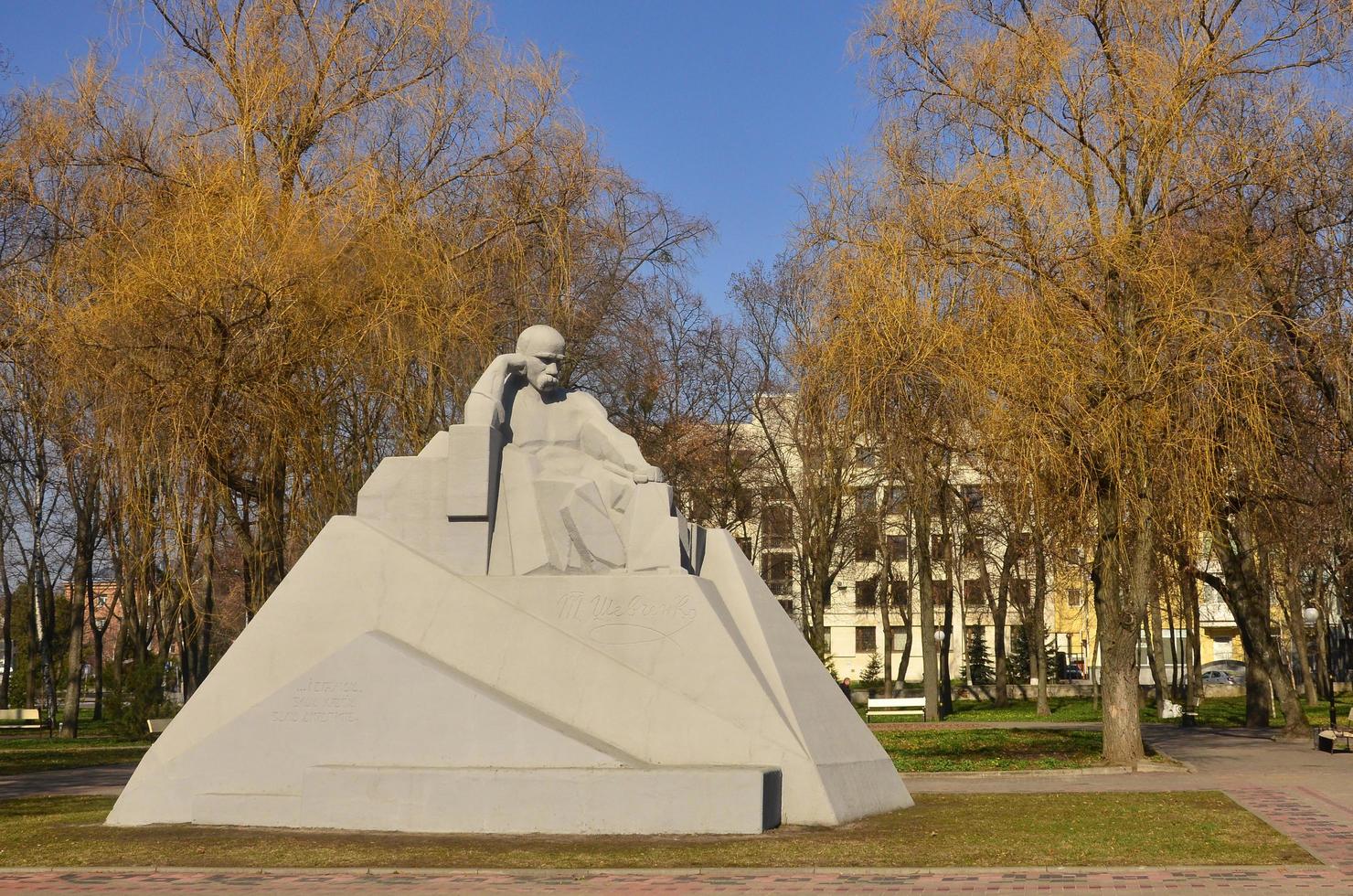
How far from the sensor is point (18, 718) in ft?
115

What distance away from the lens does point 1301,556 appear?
30.7 metres

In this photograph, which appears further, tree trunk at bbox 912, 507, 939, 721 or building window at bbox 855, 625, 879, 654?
building window at bbox 855, 625, 879, 654

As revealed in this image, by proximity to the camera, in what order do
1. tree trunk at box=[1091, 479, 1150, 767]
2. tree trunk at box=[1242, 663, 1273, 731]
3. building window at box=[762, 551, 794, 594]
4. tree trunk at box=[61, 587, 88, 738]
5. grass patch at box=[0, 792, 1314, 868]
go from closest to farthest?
grass patch at box=[0, 792, 1314, 868], tree trunk at box=[1091, 479, 1150, 767], tree trunk at box=[1242, 663, 1273, 731], tree trunk at box=[61, 587, 88, 738], building window at box=[762, 551, 794, 594]

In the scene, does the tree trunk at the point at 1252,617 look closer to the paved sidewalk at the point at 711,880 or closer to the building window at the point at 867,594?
the paved sidewalk at the point at 711,880

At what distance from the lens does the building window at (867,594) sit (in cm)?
4834

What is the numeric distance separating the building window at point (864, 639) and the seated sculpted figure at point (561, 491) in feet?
177

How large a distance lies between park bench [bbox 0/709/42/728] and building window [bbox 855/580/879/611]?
24102 millimetres

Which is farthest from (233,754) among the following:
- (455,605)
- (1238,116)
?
(1238,116)

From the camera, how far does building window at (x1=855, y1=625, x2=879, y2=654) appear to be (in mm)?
65875

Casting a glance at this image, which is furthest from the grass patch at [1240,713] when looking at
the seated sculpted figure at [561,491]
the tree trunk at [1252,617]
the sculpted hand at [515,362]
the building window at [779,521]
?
the sculpted hand at [515,362]

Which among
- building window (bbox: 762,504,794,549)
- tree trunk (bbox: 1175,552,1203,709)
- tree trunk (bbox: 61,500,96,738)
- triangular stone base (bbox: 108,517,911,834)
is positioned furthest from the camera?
building window (bbox: 762,504,794,549)

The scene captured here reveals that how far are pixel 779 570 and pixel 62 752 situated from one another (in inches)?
1326
